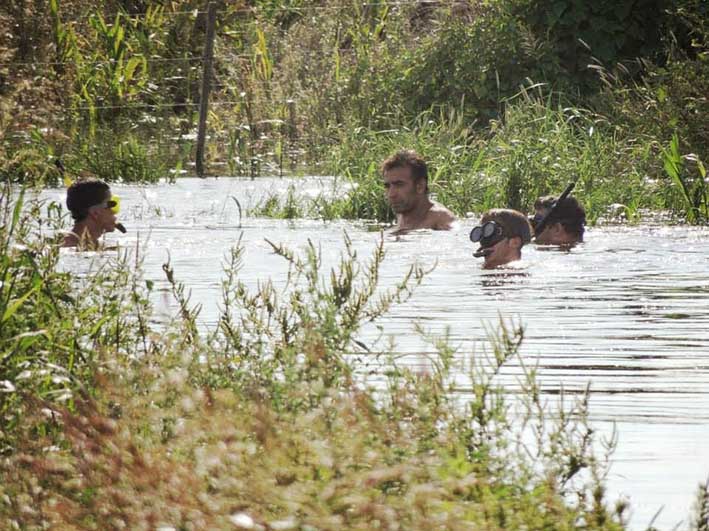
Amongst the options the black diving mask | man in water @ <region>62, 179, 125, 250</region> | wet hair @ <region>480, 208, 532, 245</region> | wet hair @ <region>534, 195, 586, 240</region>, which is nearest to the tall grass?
wet hair @ <region>534, 195, 586, 240</region>

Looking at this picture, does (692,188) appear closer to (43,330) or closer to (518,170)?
(518,170)

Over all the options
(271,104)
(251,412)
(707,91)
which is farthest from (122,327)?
(271,104)

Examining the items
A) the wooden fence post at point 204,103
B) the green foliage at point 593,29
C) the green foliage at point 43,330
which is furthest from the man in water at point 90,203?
the green foliage at point 593,29

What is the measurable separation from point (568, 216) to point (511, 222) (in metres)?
0.76

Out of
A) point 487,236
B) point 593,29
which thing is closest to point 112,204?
point 487,236

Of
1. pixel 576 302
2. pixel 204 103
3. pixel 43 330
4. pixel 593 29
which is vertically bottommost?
pixel 576 302

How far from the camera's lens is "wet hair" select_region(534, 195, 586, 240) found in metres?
13.0

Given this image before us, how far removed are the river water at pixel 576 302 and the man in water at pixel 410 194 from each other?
28 centimetres

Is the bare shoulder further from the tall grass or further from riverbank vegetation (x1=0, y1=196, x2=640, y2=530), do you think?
Result: riverbank vegetation (x1=0, y1=196, x2=640, y2=530)

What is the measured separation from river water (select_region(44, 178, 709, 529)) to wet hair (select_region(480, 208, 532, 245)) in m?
0.25

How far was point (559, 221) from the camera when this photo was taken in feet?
42.8

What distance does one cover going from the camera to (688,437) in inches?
225

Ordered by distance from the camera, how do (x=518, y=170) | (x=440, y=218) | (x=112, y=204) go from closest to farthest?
(x=112, y=204), (x=440, y=218), (x=518, y=170)

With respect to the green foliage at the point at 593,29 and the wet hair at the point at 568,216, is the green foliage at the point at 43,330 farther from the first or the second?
the green foliage at the point at 593,29
